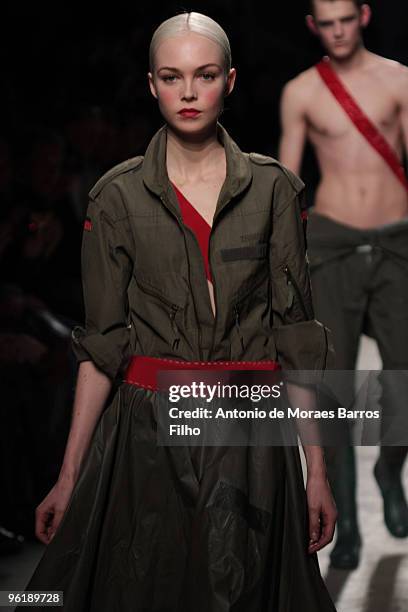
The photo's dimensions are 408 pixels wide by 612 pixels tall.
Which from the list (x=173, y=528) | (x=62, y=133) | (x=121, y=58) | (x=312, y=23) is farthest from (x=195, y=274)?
(x=121, y=58)

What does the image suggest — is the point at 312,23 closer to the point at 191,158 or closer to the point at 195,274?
the point at 191,158

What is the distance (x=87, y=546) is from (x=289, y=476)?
34 cm

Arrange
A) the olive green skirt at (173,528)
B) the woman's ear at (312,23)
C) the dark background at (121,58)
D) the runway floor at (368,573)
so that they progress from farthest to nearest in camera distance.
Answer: the dark background at (121,58), the woman's ear at (312,23), the runway floor at (368,573), the olive green skirt at (173,528)

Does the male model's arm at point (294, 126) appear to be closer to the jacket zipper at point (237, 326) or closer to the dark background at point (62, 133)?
the dark background at point (62, 133)

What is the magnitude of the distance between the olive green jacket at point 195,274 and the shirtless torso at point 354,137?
1.78 meters

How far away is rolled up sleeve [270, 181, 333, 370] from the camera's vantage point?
2494 mm

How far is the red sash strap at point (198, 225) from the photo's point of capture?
2.48 metres

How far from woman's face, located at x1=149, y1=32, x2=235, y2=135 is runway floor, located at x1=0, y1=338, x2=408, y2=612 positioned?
157 centimetres

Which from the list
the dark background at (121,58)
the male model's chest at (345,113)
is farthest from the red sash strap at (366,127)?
the dark background at (121,58)

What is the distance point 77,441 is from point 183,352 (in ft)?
0.72

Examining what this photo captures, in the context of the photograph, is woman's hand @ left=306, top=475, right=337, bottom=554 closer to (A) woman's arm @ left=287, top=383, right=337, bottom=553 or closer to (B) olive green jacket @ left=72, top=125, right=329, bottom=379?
(A) woman's arm @ left=287, top=383, right=337, bottom=553

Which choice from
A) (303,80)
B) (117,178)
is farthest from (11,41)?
(117,178)

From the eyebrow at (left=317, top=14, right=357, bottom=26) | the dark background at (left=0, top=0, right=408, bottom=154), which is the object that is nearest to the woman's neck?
the eyebrow at (left=317, top=14, right=357, bottom=26)

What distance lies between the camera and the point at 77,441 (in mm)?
2498
